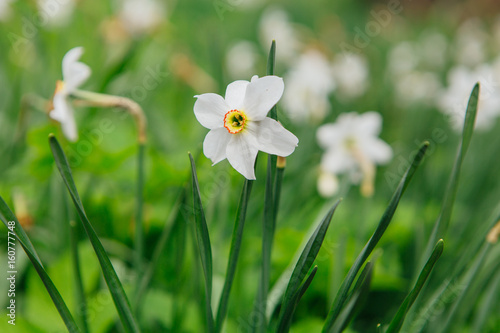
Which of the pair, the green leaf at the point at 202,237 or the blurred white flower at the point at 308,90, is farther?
the blurred white flower at the point at 308,90

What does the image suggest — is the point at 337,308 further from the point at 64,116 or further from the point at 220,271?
the point at 64,116

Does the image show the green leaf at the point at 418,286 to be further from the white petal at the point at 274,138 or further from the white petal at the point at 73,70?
the white petal at the point at 73,70

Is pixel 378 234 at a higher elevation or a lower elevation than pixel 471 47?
lower

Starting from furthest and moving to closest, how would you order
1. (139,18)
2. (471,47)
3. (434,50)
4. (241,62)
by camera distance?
(434,50) < (471,47) < (241,62) < (139,18)

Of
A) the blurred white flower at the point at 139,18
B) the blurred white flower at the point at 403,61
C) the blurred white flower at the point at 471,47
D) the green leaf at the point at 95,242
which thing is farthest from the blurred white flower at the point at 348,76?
the green leaf at the point at 95,242

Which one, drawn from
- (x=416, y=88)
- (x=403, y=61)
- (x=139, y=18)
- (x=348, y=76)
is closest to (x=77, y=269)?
(x=348, y=76)

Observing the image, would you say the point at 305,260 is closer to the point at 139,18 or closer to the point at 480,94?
the point at 480,94

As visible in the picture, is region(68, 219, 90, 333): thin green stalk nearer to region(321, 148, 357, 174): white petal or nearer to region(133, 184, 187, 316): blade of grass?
region(133, 184, 187, 316): blade of grass
